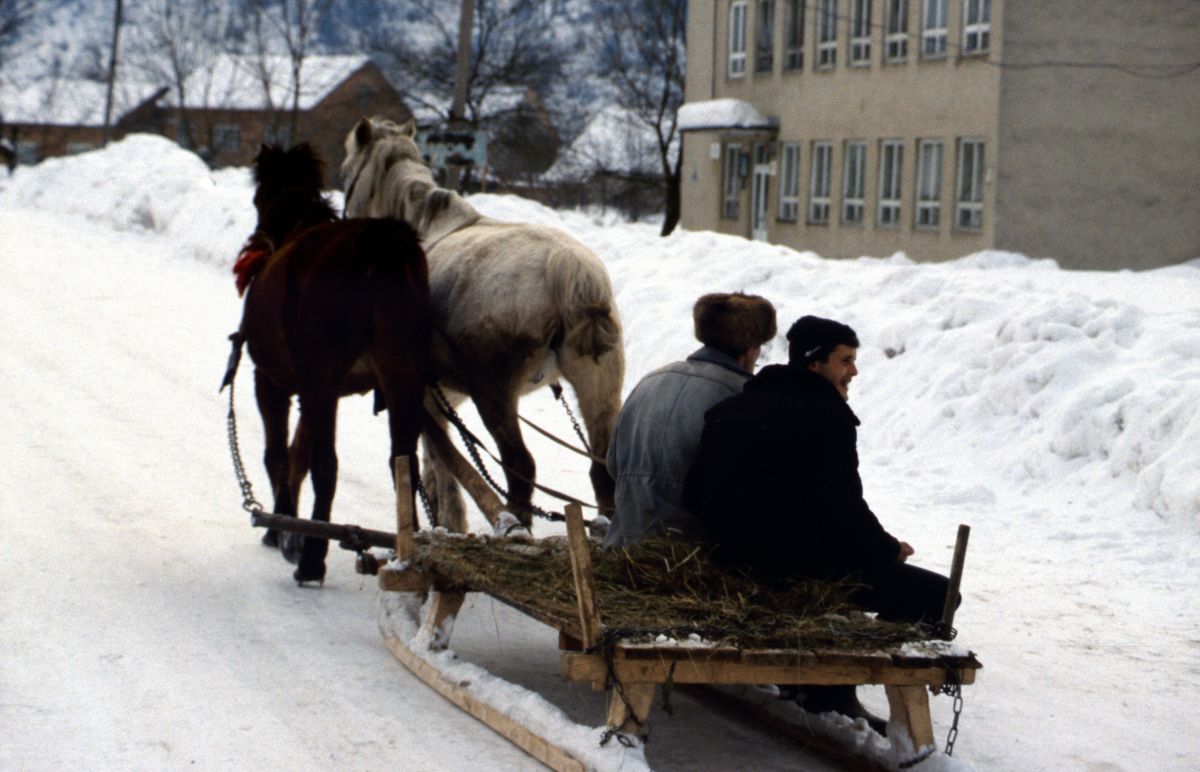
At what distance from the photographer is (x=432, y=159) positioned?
2089 centimetres

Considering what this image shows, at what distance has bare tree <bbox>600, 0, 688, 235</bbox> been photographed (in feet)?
157

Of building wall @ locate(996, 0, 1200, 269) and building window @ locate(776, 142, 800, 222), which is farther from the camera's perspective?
building window @ locate(776, 142, 800, 222)

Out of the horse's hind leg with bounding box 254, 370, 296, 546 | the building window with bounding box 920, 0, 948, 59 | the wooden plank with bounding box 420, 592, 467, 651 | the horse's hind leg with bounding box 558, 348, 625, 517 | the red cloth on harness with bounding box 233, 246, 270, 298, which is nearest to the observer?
the wooden plank with bounding box 420, 592, 467, 651

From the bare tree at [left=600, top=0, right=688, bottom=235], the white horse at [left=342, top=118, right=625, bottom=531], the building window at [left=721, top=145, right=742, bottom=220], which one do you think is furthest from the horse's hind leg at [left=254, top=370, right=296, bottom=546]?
the bare tree at [left=600, top=0, right=688, bottom=235]

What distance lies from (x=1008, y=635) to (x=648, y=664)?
3.33 m

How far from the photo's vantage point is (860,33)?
1468 inches

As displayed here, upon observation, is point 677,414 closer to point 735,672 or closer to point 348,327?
point 735,672

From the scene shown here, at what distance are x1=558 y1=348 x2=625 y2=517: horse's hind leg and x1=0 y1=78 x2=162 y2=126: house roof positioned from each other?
221 ft

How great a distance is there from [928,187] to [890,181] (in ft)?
5.05

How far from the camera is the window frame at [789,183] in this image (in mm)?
39719

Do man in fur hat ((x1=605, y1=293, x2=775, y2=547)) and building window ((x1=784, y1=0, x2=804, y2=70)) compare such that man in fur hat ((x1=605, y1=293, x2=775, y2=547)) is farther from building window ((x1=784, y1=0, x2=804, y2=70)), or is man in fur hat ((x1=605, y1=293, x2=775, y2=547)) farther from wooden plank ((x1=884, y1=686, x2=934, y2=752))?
building window ((x1=784, y1=0, x2=804, y2=70))

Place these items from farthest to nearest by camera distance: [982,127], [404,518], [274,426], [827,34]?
[827,34], [982,127], [274,426], [404,518]

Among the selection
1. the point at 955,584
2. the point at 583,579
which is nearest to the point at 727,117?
the point at 955,584

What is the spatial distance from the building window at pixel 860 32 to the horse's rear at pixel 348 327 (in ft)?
98.9
